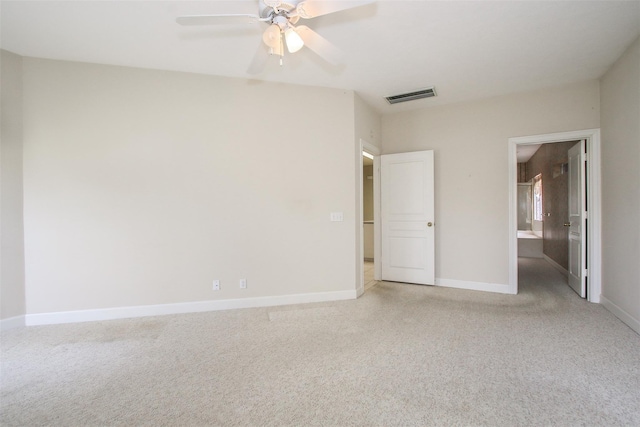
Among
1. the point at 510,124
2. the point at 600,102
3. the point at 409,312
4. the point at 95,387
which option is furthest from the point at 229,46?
the point at 600,102

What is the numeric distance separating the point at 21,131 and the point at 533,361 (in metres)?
5.09

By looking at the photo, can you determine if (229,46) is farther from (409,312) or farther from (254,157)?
(409,312)

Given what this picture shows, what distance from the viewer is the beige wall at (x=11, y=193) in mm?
2803

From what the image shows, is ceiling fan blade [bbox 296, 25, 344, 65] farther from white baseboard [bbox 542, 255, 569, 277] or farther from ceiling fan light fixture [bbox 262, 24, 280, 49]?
white baseboard [bbox 542, 255, 569, 277]

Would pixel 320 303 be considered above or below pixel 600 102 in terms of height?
below

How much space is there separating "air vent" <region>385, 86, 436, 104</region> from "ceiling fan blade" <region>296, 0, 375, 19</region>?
2.27 metres

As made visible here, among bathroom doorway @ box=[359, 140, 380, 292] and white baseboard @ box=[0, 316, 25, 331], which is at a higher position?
bathroom doorway @ box=[359, 140, 380, 292]

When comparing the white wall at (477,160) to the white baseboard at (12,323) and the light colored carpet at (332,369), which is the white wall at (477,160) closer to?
the light colored carpet at (332,369)

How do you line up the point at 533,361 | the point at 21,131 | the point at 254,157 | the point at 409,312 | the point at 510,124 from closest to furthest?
the point at 533,361
the point at 21,131
the point at 409,312
the point at 254,157
the point at 510,124

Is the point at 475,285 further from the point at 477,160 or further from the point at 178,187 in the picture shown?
the point at 178,187

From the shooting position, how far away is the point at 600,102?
10.9 ft

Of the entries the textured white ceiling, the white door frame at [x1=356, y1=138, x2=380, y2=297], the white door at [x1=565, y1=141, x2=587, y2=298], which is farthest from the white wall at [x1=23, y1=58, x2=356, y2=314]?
the white door at [x1=565, y1=141, x2=587, y2=298]

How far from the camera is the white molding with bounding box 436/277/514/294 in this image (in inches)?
151

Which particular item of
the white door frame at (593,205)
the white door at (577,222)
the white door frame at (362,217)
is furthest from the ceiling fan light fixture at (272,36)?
the white door at (577,222)
